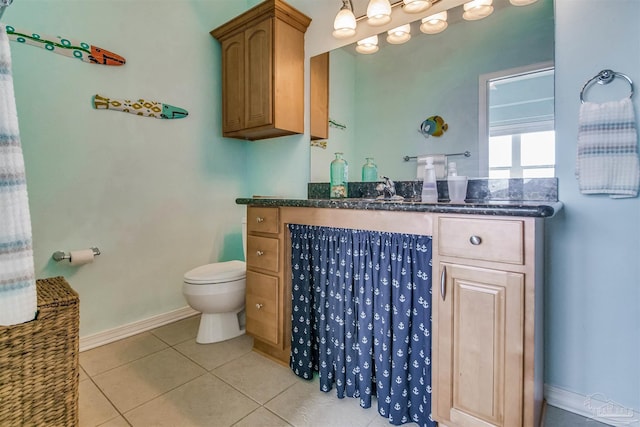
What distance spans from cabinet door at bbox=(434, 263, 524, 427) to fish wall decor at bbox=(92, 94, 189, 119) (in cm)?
212

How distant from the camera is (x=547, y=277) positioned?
4.64 ft

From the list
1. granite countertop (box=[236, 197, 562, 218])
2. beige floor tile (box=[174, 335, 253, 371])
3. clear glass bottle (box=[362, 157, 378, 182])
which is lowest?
beige floor tile (box=[174, 335, 253, 371])

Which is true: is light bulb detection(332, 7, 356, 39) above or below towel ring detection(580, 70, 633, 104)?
above

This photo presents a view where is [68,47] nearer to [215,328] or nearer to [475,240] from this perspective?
[215,328]

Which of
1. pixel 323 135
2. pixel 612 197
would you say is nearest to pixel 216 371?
pixel 323 135

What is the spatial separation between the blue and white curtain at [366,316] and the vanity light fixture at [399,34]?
123 centimetres

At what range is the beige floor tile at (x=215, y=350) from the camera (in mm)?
1779

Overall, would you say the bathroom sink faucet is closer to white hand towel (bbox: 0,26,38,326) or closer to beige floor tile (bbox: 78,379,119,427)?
white hand towel (bbox: 0,26,38,326)

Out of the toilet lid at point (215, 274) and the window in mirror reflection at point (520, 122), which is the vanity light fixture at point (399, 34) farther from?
the toilet lid at point (215, 274)

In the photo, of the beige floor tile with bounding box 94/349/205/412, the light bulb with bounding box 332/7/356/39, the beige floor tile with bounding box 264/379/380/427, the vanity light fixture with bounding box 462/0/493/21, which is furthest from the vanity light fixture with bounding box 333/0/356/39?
the beige floor tile with bounding box 94/349/205/412

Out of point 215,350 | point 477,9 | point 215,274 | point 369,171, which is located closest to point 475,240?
point 369,171

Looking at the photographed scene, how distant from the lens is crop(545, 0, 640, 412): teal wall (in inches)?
48.9

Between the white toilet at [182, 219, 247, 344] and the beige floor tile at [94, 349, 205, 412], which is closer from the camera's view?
the beige floor tile at [94, 349, 205, 412]

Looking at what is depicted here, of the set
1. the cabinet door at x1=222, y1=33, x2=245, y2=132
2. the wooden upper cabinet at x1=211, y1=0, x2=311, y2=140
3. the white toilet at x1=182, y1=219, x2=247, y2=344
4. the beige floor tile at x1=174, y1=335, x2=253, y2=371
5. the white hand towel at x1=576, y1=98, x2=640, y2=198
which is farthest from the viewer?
the cabinet door at x1=222, y1=33, x2=245, y2=132
